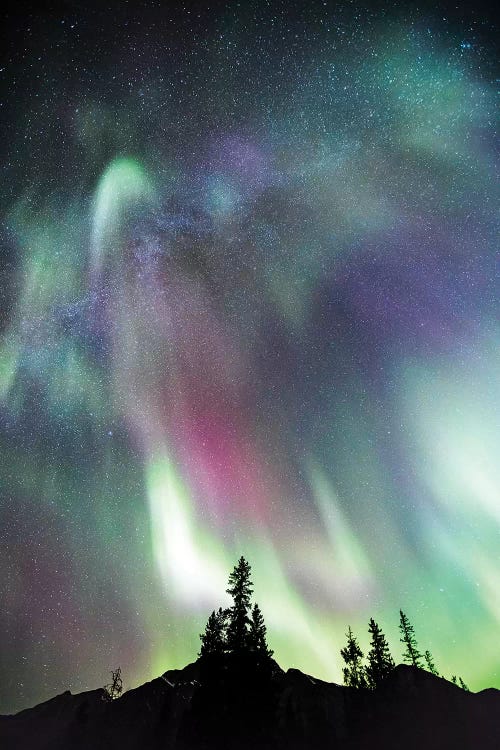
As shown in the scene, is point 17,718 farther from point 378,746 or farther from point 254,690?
point 254,690

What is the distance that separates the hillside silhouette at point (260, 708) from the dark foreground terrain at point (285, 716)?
0.39 feet

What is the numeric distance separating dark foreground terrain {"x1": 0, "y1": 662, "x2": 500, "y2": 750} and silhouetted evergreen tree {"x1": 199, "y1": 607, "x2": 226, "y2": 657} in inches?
75.2

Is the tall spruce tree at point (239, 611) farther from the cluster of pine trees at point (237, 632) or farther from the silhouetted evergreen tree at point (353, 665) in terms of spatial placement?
the silhouetted evergreen tree at point (353, 665)

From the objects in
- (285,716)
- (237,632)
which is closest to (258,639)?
(237,632)

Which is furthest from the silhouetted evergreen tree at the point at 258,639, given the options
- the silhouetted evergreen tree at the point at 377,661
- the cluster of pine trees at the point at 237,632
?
the silhouetted evergreen tree at the point at 377,661

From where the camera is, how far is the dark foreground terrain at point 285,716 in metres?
32.8

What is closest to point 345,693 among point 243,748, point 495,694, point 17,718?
point 495,694

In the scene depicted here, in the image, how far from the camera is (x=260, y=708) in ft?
105

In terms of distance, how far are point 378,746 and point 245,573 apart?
2880 cm

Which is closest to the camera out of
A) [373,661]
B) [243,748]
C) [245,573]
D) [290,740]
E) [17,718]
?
→ [243,748]

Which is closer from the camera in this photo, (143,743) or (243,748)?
(243,748)

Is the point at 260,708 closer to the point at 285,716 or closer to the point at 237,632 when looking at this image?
the point at 237,632

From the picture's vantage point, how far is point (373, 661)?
59.4 metres

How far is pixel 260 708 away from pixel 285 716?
2129cm
